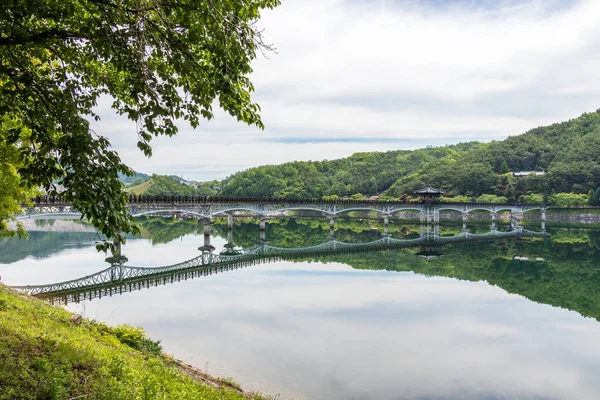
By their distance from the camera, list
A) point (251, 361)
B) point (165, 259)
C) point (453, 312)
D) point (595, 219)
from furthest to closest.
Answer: point (595, 219) → point (165, 259) → point (453, 312) → point (251, 361)

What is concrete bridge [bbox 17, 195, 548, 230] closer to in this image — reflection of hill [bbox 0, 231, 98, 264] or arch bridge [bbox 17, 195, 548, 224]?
arch bridge [bbox 17, 195, 548, 224]

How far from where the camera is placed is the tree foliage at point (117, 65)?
518 cm

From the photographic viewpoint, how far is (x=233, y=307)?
18453mm

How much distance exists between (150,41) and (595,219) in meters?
93.3

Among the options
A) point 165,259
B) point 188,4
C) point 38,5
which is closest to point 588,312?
point 188,4

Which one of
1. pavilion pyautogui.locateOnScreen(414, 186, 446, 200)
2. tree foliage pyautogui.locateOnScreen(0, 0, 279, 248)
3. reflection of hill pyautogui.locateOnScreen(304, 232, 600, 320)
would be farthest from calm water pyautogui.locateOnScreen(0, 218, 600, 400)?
pavilion pyautogui.locateOnScreen(414, 186, 446, 200)

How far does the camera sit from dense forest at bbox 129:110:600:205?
9300 centimetres

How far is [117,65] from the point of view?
20.5 ft

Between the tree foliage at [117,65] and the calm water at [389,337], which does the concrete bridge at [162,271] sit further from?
the tree foliage at [117,65]

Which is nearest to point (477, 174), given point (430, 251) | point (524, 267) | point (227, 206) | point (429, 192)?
point (429, 192)

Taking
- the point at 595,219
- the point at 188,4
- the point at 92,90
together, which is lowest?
the point at 595,219

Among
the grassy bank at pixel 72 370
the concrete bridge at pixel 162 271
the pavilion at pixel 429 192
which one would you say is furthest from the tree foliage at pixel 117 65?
the pavilion at pixel 429 192

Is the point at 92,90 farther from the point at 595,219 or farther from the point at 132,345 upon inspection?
the point at 595,219

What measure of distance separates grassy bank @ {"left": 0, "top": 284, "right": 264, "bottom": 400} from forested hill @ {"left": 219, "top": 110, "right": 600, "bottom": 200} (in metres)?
101
